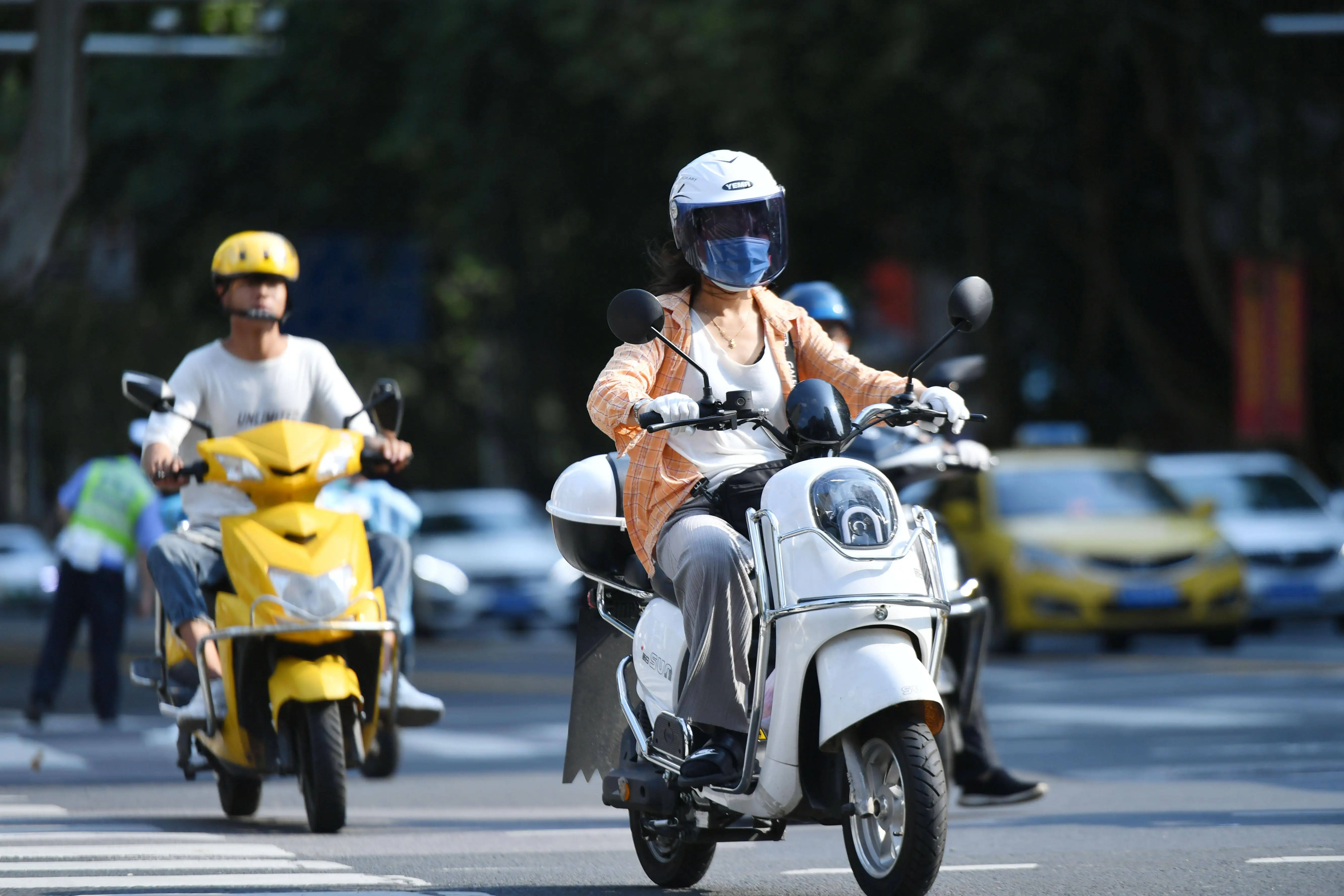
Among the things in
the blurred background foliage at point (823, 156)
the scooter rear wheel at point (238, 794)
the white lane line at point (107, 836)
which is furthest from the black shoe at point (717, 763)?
the blurred background foliage at point (823, 156)

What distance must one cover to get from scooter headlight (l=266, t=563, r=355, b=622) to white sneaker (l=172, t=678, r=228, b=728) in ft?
1.50

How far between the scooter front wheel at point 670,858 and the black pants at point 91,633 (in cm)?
772

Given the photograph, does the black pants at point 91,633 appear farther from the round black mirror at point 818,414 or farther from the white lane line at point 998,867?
the round black mirror at point 818,414

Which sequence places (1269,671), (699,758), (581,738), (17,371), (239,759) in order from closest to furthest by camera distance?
(699,758) < (581,738) < (239,759) < (1269,671) < (17,371)

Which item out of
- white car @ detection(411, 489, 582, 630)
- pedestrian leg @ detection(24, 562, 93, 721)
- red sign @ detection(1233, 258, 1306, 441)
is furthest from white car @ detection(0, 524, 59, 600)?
pedestrian leg @ detection(24, 562, 93, 721)

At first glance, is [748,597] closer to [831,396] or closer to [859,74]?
[831,396]

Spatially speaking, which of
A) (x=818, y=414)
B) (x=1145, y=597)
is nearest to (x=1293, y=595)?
(x=1145, y=597)

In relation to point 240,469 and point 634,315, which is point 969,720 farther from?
point 634,315

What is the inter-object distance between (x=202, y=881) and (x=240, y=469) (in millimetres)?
1891

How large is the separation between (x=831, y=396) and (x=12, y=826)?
13.2ft

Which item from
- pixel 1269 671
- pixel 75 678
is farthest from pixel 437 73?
pixel 1269 671

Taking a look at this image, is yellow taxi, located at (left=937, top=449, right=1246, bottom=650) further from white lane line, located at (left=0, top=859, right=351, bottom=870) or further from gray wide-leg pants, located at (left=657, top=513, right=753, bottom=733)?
gray wide-leg pants, located at (left=657, top=513, right=753, bottom=733)

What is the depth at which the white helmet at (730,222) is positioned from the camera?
21.8 ft

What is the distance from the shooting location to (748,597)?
20.7 feet
